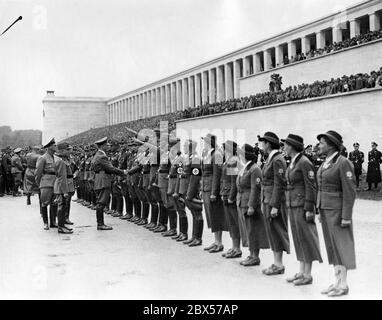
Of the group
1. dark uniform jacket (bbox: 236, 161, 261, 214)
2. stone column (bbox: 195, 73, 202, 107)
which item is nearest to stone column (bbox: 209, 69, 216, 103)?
stone column (bbox: 195, 73, 202, 107)

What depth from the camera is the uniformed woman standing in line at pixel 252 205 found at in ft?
23.3

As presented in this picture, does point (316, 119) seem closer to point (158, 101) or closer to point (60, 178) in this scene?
point (60, 178)

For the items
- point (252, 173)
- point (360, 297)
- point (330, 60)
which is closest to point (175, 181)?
point (252, 173)

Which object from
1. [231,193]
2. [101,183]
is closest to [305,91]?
[101,183]

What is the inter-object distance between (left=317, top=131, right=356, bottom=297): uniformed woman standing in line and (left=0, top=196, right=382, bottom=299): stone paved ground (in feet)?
1.02

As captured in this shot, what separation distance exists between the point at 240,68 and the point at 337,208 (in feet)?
137

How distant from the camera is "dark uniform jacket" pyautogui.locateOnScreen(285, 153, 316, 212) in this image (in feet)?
19.9

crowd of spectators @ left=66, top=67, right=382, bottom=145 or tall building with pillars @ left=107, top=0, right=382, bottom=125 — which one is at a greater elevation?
tall building with pillars @ left=107, top=0, right=382, bottom=125

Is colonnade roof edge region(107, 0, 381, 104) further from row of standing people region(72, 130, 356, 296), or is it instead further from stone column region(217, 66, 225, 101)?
row of standing people region(72, 130, 356, 296)

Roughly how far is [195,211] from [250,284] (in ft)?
9.07

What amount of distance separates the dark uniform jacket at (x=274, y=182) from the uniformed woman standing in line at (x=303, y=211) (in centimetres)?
21

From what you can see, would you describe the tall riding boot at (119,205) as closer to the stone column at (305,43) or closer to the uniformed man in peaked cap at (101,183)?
the uniformed man in peaked cap at (101,183)

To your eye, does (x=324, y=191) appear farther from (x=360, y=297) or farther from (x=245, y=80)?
(x=245, y=80)
